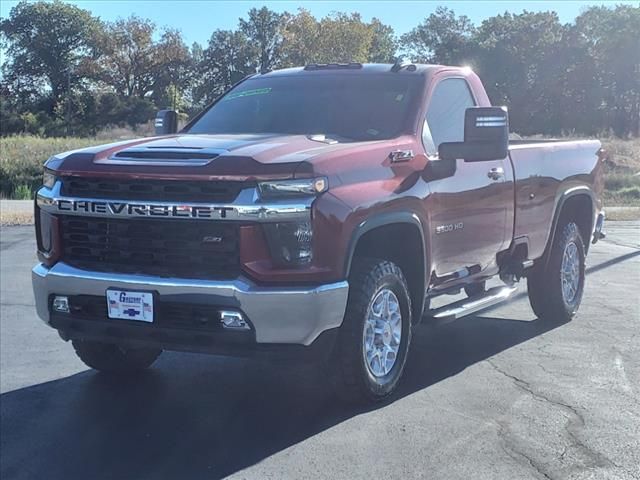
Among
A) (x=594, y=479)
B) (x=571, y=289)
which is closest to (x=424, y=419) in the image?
(x=594, y=479)

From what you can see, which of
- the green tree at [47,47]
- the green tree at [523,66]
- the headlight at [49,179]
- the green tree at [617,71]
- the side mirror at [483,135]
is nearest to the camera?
the headlight at [49,179]

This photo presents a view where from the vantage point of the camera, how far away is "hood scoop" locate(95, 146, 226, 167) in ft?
15.7

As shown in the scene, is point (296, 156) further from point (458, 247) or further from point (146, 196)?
point (458, 247)

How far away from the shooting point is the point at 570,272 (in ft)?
26.1

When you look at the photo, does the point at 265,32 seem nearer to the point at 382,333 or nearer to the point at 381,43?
the point at 381,43

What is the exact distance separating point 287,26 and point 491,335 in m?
46.7

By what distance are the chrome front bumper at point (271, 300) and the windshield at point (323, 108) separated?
1482 millimetres

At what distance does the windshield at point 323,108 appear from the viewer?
598 cm

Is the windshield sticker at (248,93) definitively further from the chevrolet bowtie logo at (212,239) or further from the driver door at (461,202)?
the chevrolet bowtie logo at (212,239)

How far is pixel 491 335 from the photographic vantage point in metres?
7.45

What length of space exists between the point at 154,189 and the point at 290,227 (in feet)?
2.54

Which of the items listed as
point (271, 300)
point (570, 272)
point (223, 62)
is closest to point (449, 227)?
point (271, 300)

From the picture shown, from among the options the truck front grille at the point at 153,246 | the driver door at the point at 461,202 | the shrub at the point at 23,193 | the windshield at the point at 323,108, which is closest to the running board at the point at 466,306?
the driver door at the point at 461,202

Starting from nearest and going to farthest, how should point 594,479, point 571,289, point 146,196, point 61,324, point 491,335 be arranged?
point 594,479
point 146,196
point 61,324
point 491,335
point 571,289
